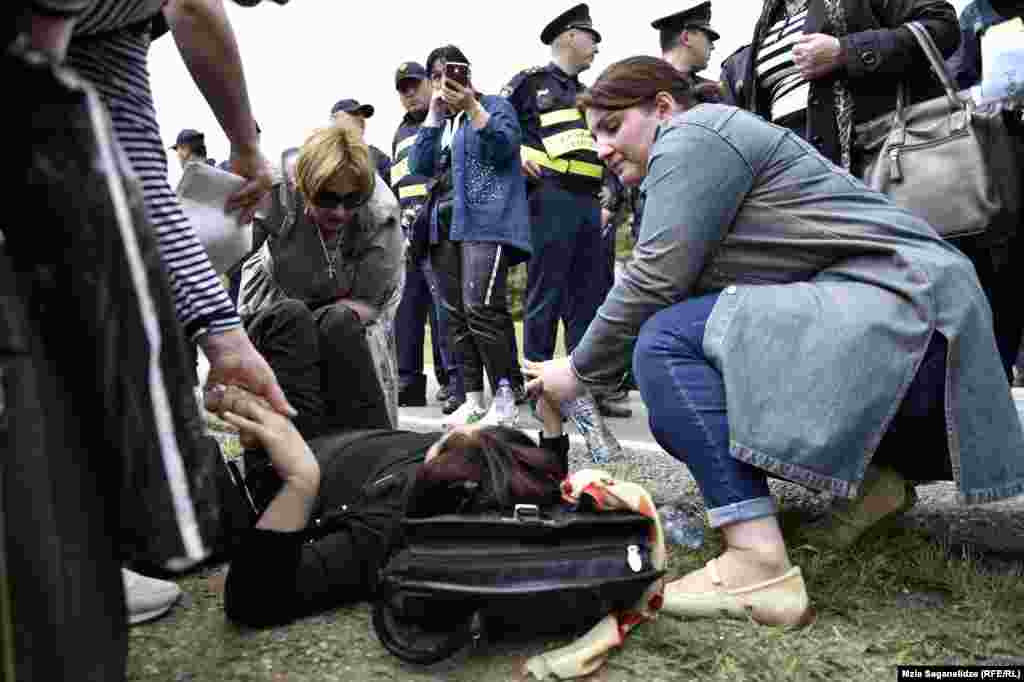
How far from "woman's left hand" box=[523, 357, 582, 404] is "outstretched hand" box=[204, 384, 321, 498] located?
0.55 metres

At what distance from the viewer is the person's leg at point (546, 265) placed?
497 centimetres

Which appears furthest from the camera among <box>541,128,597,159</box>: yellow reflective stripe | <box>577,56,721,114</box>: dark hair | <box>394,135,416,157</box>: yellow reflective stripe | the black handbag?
<box>394,135,416,157</box>: yellow reflective stripe

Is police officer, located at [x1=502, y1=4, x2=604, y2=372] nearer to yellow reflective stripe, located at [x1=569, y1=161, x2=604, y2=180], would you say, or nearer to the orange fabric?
yellow reflective stripe, located at [x1=569, y1=161, x2=604, y2=180]

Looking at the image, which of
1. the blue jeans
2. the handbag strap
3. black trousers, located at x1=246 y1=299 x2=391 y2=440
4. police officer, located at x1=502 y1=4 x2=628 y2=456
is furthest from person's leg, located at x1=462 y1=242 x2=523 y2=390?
the blue jeans

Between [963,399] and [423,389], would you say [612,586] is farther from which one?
[423,389]

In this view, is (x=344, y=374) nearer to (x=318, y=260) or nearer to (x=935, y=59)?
(x=318, y=260)

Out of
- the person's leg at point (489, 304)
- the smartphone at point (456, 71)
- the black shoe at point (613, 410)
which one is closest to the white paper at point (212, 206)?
the smartphone at point (456, 71)

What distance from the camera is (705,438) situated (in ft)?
6.25

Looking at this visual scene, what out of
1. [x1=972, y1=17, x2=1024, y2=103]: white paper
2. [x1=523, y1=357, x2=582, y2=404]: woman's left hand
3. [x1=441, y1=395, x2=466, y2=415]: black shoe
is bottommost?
[x1=441, y1=395, x2=466, y2=415]: black shoe

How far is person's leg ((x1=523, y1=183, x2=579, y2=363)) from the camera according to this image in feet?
16.3

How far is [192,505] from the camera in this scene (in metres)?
0.95

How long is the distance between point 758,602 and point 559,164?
359cm

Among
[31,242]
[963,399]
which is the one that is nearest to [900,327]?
[963,399]

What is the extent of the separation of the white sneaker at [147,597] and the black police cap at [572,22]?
4.09 m
